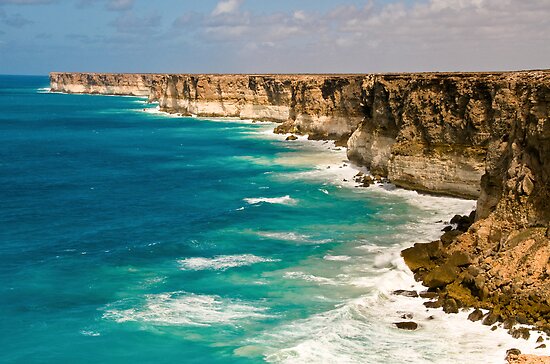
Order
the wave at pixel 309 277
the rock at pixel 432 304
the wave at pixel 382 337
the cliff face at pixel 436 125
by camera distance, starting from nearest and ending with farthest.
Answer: the wave at pixel 382 337, the rock at pixel 432 304, the wave at pixel 309 277, the cliff face at pixel 436 125

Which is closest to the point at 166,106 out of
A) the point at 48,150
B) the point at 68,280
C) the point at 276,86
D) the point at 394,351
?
the point at 276,86

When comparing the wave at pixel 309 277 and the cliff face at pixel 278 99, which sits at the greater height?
the cliff face at pixel 278 99

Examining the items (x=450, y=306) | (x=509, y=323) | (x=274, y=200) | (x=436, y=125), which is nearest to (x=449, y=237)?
(x=450, y=306)

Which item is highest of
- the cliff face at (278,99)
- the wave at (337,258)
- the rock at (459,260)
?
the cliff face at (278,99)

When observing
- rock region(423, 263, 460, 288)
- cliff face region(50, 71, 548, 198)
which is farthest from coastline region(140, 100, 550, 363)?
cliff face region(50, 71, 548, 198)

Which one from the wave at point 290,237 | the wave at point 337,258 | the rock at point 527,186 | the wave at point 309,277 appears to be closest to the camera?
the rock at point 527,186

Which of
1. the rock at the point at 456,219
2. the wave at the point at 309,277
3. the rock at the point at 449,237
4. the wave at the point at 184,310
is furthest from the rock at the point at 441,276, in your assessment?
the rock at the point at 456,219

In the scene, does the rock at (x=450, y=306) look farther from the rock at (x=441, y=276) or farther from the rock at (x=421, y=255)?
the rock at (x=421, y=255)

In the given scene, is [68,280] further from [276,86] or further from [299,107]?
[276,86]
